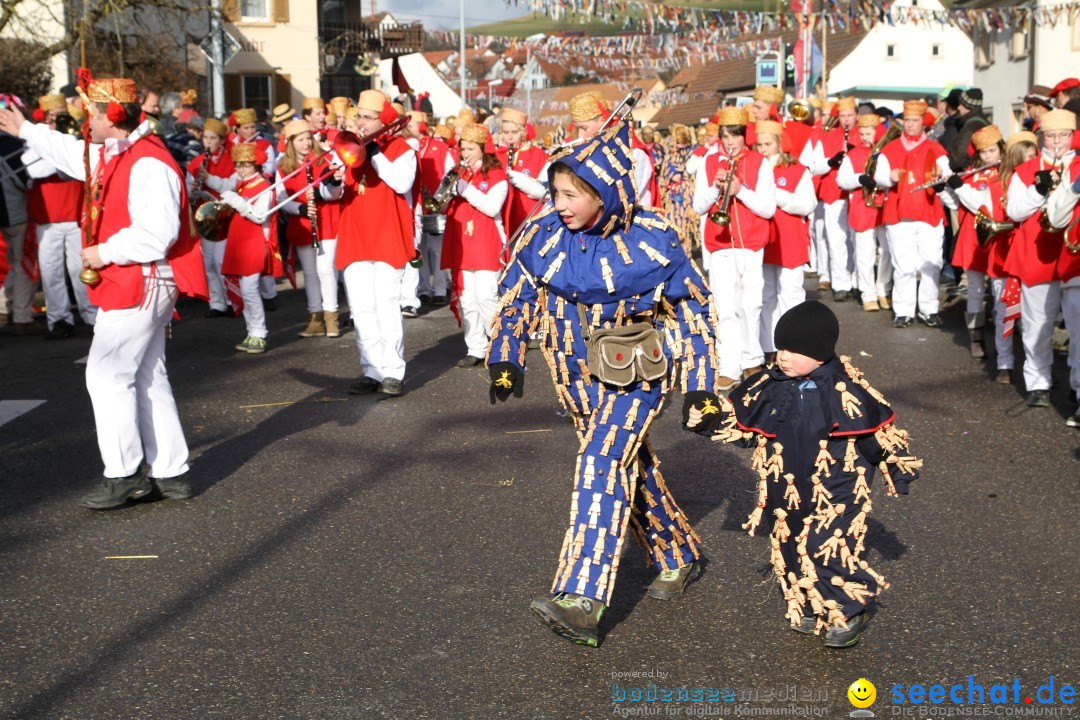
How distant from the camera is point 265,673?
4477mm

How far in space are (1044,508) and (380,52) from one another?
2115 inches

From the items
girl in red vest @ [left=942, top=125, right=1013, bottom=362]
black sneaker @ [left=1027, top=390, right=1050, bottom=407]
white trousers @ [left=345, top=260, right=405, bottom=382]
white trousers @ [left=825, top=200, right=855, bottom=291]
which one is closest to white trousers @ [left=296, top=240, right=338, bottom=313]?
white trousers @ [left=345, top=260, right=405, bottom=382]

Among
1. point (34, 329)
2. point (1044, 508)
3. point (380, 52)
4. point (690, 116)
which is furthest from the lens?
point (690, 116)

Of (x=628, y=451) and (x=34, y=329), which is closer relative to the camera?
(x=628, y=451)

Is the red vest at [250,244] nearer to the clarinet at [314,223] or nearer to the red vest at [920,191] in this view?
the clarinet at [314,223]

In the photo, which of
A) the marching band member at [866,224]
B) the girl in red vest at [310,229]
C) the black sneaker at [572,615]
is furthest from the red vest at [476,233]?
the black sneaker at [572,615]

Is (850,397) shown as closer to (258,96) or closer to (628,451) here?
(628,451)

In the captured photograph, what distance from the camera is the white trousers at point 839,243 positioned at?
14766 mm

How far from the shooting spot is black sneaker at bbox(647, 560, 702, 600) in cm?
514

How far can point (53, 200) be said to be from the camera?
1192 centimetres

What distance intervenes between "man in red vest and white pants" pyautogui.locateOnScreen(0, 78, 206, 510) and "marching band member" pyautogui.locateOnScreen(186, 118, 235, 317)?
6384mm

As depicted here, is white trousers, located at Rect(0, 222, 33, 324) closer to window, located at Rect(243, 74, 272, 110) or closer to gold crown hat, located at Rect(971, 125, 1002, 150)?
gold crown hat, located at Rect(971, 125, 1002, 150)

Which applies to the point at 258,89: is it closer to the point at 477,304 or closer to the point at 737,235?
the point at 477,304

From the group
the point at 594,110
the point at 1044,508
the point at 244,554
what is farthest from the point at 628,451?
the point at 594,110
